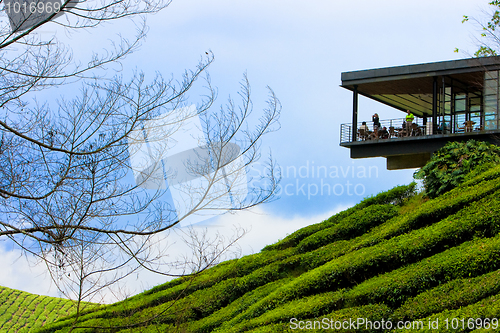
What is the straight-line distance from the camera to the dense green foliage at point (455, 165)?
14.7m

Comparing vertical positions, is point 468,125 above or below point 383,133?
above

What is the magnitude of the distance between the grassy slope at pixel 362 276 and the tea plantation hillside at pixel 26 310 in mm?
8531

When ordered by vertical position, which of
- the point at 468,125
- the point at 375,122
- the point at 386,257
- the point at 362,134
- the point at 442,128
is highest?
the point at 375,122

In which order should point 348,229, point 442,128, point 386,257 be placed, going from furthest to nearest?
point 442,128 < point 348,229 < point 386,257

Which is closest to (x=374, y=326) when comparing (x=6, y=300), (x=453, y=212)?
(x=453, y=212)

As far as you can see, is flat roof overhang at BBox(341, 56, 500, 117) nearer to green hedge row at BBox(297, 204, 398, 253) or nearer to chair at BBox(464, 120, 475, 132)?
chair at BBox(464, 120, 475, 132)

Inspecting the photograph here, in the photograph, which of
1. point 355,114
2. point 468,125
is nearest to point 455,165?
point 468,125

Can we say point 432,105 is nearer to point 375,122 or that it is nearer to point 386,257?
point 375,122

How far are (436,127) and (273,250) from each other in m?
9.53

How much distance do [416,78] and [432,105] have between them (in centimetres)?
168

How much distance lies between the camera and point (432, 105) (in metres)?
21.3

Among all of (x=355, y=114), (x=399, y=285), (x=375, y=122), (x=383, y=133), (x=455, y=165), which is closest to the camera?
(x=399, y=285)

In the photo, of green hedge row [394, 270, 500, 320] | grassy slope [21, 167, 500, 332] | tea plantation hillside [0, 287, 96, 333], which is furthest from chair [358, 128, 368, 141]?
tea plantation hillside [0, 287, 96, 333]

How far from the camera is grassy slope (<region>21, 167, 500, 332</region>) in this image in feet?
29.5
